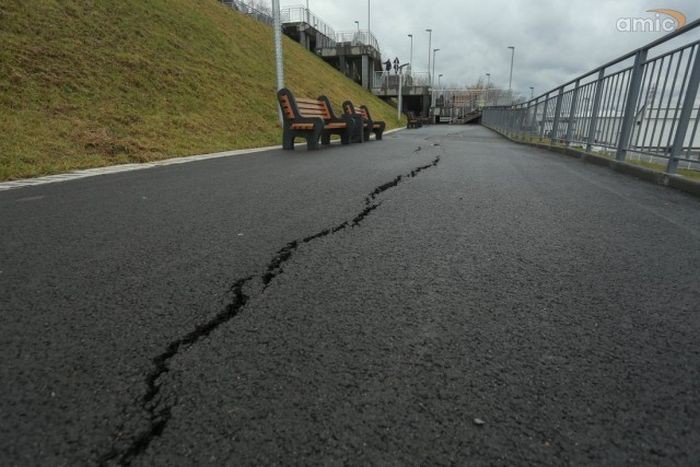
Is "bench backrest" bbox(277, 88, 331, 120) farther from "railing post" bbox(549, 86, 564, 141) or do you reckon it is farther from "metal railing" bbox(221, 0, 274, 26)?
"metal railing" bbox(221, 0, 274, 26)

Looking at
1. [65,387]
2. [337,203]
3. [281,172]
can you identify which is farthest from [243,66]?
[65,387]

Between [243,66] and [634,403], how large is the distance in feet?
46.1

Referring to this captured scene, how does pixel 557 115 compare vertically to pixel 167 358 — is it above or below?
above

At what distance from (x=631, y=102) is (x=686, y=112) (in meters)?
1.60

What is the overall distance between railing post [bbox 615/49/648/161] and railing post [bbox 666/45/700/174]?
4.30 ft

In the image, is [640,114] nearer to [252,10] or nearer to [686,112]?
[686,112]

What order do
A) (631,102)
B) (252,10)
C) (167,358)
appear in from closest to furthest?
(167,358) → (631,102) → (252,10)

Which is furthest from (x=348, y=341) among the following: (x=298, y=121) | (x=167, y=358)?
(x=298, y=121)

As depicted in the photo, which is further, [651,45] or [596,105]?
[596,105]

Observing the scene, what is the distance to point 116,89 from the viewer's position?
24.9ft

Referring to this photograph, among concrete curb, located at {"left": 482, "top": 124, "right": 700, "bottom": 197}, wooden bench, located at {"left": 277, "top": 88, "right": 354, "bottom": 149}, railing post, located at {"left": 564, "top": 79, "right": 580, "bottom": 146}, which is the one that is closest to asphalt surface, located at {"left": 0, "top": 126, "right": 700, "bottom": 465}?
concrete curb, located at {"left": 482, "top": 124, "right": 700, "bottom": 197}

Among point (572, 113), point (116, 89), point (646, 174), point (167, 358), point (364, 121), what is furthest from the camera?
point (364, 121)

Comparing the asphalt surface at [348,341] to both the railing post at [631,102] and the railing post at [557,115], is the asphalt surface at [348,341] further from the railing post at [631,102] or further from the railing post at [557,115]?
the railing post at [557,115]

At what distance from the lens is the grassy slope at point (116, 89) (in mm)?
5434
